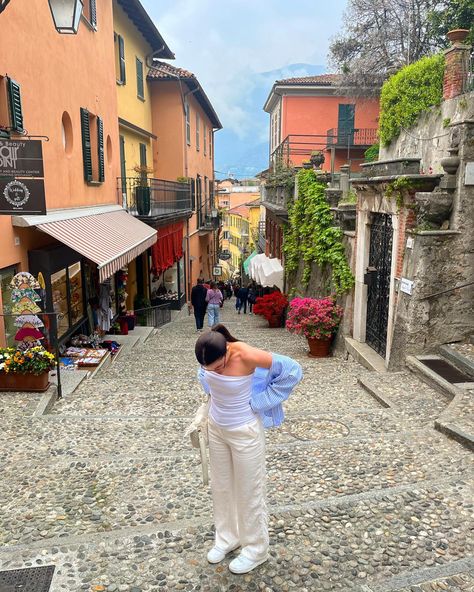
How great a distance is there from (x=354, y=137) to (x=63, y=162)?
21.1 metres

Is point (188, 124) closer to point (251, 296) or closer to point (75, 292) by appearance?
point (251, 296)

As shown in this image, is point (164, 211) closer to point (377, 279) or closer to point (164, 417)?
point (377, 279)

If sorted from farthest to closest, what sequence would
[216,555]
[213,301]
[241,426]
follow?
1. [213,301]
2. [216,555]
3. [241,426]

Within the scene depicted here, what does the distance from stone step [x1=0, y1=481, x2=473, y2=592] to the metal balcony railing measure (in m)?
12.7

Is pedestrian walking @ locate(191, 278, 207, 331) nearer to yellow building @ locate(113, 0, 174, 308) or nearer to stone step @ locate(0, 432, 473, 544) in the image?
yellow building @ locate(113, 0, 174, 308)

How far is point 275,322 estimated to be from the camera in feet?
56.1

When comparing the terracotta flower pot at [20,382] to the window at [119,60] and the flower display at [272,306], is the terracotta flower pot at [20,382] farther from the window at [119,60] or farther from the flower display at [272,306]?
the window at [119,60]

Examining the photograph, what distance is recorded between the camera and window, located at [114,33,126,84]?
54.0 ft

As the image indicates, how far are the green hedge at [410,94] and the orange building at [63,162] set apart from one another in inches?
283

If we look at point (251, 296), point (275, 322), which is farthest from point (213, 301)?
point (251, 296)

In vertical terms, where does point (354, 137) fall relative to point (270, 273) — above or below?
above

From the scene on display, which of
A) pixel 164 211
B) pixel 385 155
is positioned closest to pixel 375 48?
pixel 385 155

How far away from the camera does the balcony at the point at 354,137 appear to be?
86.8ft

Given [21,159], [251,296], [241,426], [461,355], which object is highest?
[21,159]
